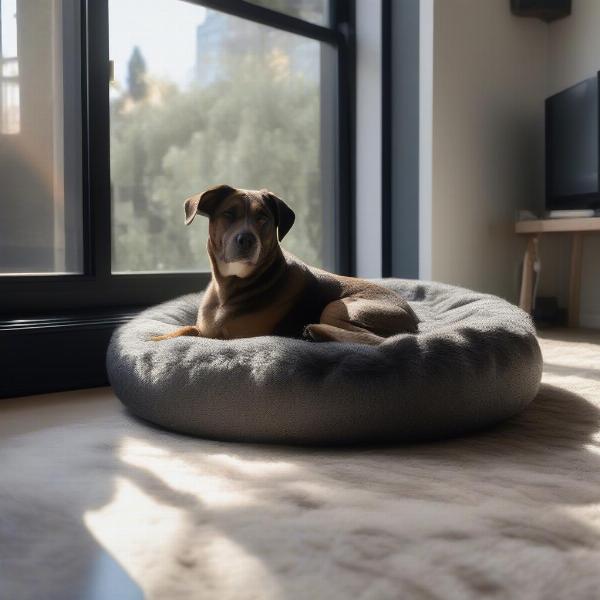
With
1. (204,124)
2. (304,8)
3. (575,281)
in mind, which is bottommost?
(575,281)

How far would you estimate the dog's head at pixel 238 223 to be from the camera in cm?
237

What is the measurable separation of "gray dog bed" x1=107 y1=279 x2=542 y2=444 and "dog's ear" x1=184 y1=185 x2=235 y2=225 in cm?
49

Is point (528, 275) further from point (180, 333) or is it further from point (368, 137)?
point (180, 333)

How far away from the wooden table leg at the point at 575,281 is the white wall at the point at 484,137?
15.1 inches

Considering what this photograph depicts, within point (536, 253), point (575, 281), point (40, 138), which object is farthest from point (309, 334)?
point (575, 281)

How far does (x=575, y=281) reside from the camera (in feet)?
15.6

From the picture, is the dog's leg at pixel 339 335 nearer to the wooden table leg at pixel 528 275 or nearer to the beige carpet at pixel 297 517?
the beige carpet at pixel 297 517

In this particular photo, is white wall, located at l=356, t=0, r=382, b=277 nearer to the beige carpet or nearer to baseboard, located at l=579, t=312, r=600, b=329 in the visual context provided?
baseboard, located at l=579, t=312, r=600, b=329

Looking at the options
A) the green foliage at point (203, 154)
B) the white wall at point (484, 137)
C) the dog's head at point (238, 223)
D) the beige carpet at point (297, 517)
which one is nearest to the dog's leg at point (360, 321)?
the dog's head at point (238, 223)

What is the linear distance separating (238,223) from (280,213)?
0.19 m

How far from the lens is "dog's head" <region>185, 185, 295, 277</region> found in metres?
2.37

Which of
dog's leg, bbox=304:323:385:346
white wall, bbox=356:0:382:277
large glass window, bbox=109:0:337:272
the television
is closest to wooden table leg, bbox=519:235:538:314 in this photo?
the television

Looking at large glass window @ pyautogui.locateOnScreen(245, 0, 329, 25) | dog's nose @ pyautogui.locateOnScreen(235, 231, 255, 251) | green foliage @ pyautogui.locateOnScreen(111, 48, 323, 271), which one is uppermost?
large glass window @ pyautogui.locateOnScreen(245, 0, 329, 25)

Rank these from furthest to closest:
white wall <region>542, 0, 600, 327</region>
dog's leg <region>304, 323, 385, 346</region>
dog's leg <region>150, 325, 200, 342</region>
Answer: white wall <region>542, 0, 600, 327</region> → dog's leg <region>150, 325, 200, 342</region> → dog's leg <region>304, 323, 385, 346</region>
